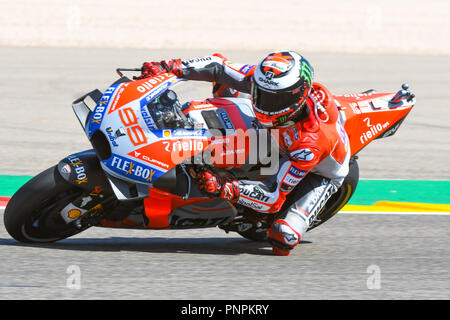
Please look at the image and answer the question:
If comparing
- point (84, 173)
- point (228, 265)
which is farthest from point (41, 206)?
point (228, 265)

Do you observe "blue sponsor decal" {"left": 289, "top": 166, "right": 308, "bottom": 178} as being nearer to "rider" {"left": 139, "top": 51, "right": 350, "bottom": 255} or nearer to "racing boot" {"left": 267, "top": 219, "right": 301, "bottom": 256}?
"rider" {"left": 139, "top": 51, "right": 350, "bottom": 255}

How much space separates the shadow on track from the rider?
33cm

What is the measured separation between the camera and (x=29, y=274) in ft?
16.8

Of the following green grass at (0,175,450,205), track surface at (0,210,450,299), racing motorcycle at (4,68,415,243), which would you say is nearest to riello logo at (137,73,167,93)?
racing motorcycle at (4,68,415,243)

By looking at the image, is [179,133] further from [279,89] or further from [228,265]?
[228,265]

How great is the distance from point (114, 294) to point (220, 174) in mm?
1120

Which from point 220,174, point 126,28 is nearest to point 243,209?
point 220,174

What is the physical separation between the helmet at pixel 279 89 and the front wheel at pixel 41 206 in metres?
1.30

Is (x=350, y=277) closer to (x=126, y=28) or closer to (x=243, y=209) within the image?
(x=243, y=209)

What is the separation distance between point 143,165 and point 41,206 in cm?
75

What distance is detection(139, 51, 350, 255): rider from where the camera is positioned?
17.2 ft

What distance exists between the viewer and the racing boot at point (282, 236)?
561 cm

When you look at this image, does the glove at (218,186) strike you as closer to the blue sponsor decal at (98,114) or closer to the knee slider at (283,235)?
the knee slider at (283,235)

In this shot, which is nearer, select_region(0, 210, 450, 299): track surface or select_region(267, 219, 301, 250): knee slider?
select_region(0, 210, 450, 299): track surface
